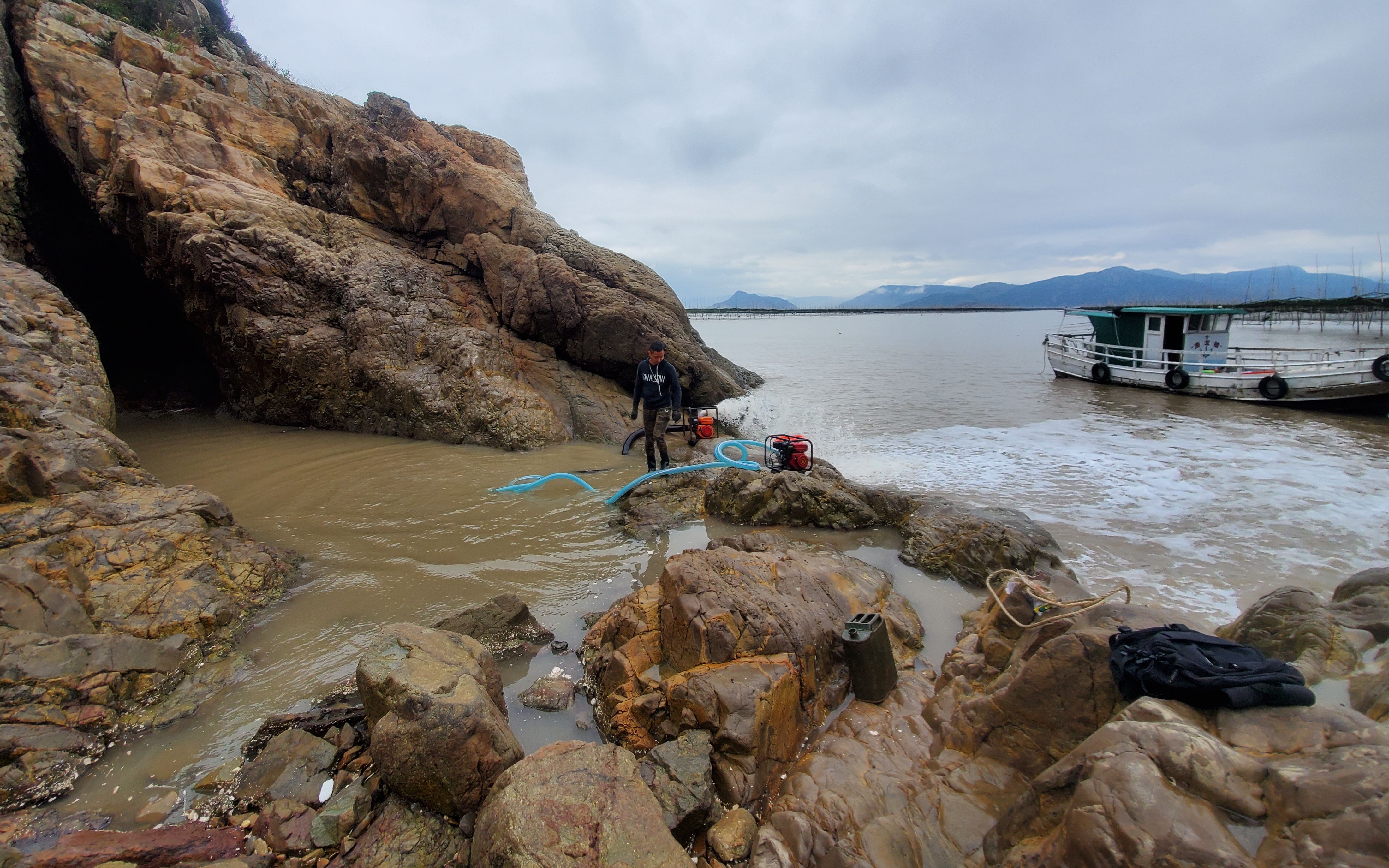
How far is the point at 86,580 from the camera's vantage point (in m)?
4.16

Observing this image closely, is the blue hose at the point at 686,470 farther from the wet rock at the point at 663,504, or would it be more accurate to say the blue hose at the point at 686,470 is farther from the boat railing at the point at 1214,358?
the boat railing at the point at 1214,358

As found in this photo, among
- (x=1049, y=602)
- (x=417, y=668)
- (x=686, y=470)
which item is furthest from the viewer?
(x=686, y=470)

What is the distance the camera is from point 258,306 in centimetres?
1093

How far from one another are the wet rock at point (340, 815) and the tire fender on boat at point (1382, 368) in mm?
23298

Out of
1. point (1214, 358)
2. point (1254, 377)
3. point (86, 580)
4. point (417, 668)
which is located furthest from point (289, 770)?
point (1214, 358)

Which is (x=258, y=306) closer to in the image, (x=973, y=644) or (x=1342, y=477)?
(x=973, y=644)

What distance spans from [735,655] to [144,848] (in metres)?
3.05

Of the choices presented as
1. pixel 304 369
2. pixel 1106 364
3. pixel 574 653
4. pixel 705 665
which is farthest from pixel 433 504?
A: pixel 1106 364

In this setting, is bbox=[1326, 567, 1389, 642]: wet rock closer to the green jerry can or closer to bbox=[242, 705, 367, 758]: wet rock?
the green jerry can

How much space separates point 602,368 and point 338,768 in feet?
35.1

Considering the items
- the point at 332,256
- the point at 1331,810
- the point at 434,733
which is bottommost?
the point at 434,733

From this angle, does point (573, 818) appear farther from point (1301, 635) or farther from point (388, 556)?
point (388, 556)

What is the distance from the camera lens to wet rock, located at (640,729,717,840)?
2.76m

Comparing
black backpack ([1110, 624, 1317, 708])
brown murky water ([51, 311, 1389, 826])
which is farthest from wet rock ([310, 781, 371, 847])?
black backpack ([1110, 624, 1317, 708])
